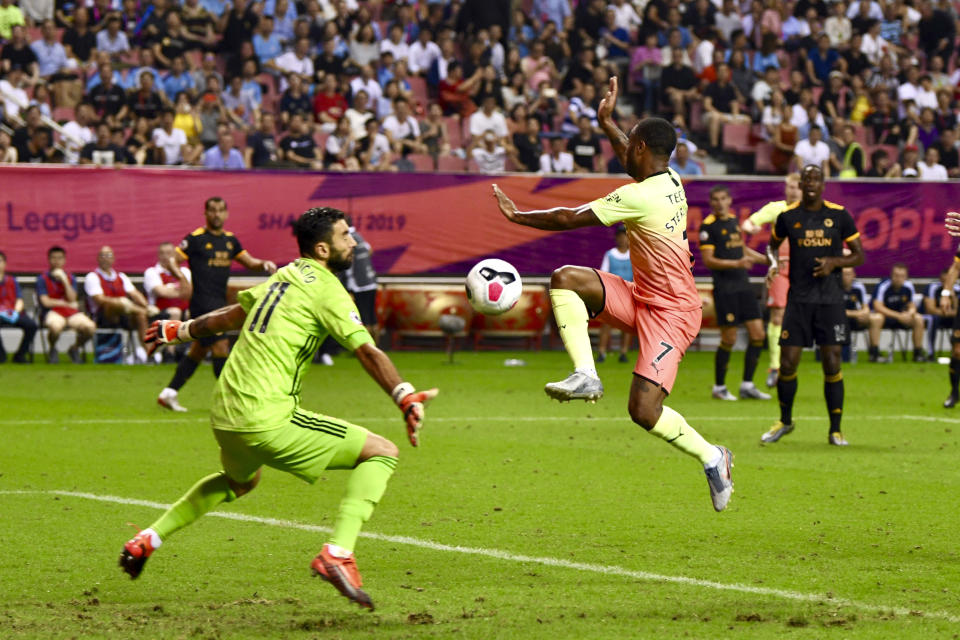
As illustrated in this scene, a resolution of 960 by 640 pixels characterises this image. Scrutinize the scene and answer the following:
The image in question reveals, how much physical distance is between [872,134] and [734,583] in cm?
2342

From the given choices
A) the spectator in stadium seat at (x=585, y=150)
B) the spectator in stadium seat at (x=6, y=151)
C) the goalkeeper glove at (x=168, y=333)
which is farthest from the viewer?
the spectator in stadium seat at (x=585, y=150)

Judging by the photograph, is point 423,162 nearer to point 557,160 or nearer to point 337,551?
point 557,160

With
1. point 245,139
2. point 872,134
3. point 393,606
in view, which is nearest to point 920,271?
point 872,134

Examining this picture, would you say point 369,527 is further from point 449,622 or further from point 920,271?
point 920,271

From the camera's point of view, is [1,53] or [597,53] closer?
[1,53]

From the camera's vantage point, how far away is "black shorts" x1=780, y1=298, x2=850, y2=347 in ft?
44.4

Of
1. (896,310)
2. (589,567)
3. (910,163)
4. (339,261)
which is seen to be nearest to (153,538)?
(339,261)

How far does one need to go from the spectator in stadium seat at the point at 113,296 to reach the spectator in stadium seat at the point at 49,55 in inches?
181

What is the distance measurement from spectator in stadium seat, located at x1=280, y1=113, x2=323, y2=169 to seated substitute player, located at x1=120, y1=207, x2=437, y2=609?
57.3 feet

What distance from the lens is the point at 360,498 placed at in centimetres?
683

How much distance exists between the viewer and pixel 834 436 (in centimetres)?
1387

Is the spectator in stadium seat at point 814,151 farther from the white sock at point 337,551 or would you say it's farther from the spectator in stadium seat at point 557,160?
the white sock at point 337,551

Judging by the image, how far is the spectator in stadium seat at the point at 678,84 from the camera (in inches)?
1114

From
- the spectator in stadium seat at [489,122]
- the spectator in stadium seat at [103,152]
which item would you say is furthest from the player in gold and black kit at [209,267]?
the spectator in stadium seat at [489,122]
